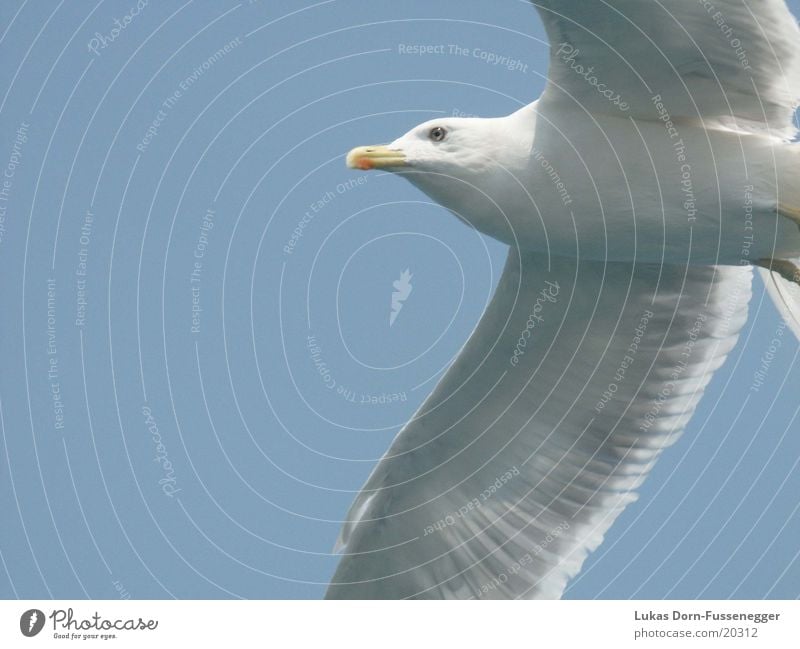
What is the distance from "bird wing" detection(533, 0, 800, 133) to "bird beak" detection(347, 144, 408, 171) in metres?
0.79

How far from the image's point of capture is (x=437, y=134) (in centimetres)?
722

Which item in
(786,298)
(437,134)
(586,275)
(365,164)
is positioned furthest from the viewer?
(586,275)

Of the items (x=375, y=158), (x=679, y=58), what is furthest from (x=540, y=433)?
(x=679, y=58)

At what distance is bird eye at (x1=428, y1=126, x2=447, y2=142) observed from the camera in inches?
284

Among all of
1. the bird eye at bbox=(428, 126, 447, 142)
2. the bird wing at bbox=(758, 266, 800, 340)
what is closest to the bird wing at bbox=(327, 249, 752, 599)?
the bird wing at bbox=(758, 266, 800, 340)

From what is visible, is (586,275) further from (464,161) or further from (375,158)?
(375,158)

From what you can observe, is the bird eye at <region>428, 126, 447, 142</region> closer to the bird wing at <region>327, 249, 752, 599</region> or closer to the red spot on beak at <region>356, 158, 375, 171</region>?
the red spot on beak at <region>356, 158, 375, 171</region>

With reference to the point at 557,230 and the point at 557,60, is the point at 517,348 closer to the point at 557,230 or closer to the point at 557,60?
the point at 557,230

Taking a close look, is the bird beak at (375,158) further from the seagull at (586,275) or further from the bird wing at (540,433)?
the bird wing at (540,433)

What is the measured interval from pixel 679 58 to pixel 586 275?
5.65 ft

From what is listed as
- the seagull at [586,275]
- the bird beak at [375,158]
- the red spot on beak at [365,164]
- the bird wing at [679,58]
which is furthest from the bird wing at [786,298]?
the red spot on beak at [365,164]

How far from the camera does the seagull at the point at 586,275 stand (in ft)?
22.8

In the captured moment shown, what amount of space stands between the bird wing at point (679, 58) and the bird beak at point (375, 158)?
31.0 inches
